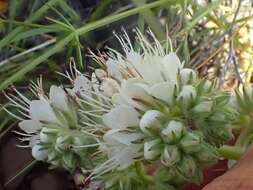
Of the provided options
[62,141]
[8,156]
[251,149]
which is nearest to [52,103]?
[62,141]

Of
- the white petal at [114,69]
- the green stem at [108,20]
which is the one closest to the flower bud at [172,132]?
the white petal at [114,69]

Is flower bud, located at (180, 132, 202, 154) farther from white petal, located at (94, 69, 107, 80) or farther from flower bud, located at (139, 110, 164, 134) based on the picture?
white petal, located at (94, 69, 107, 80)

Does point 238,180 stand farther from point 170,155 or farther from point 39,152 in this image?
point 39,152

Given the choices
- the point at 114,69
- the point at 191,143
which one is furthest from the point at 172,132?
the point at 114,69

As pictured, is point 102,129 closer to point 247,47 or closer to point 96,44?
point 96,44

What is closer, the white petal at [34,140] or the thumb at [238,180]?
the thumb at [238,180]

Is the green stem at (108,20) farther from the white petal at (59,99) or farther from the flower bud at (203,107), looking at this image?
the flower bud at (203,107)
